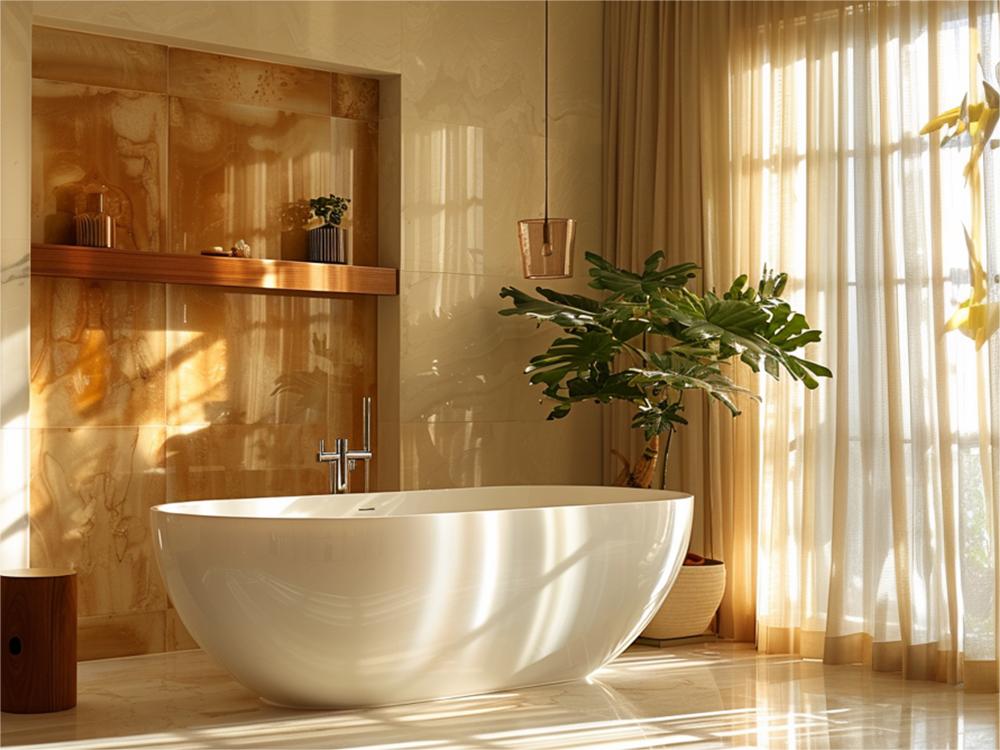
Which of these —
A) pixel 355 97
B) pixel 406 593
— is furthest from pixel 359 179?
pixel 406 593

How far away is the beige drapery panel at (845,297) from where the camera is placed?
14.9 ft

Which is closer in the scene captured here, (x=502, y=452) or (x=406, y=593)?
(x=406, y=593)

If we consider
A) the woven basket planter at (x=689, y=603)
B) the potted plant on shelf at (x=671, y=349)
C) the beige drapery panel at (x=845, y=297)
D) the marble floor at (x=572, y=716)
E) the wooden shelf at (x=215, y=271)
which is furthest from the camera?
the woven basket planter at (x=689, y=603)

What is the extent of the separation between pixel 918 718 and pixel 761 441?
1.52m

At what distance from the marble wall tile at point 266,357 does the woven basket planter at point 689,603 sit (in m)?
1.58

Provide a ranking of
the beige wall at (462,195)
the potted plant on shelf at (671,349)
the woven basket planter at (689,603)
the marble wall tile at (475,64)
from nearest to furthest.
Answer: the potted plant on shelf at (671,349) < the woven basket planter at (689,603) < the beige wall at (462,195) < the marble wall tile at (475,64)

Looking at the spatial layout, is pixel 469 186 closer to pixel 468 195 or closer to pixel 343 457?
pixel 468 195

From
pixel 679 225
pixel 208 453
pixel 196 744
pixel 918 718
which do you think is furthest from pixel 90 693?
pixel 679 225

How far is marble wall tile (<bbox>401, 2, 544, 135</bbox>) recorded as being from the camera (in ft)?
18.3

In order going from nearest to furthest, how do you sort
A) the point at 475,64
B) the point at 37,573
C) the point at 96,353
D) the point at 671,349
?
the point at 37,573 → the point at 96,353 → the point at 671,349 → the point at 475,64

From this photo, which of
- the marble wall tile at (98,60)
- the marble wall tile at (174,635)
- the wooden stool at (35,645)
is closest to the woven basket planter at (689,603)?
the marble wall tile at (174,635)

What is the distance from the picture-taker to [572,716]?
154 inches

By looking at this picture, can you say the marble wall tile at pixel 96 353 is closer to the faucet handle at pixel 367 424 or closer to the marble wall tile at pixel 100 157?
the marble wall tile at pixel 100 157

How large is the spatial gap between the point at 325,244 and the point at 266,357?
21.3 inches
